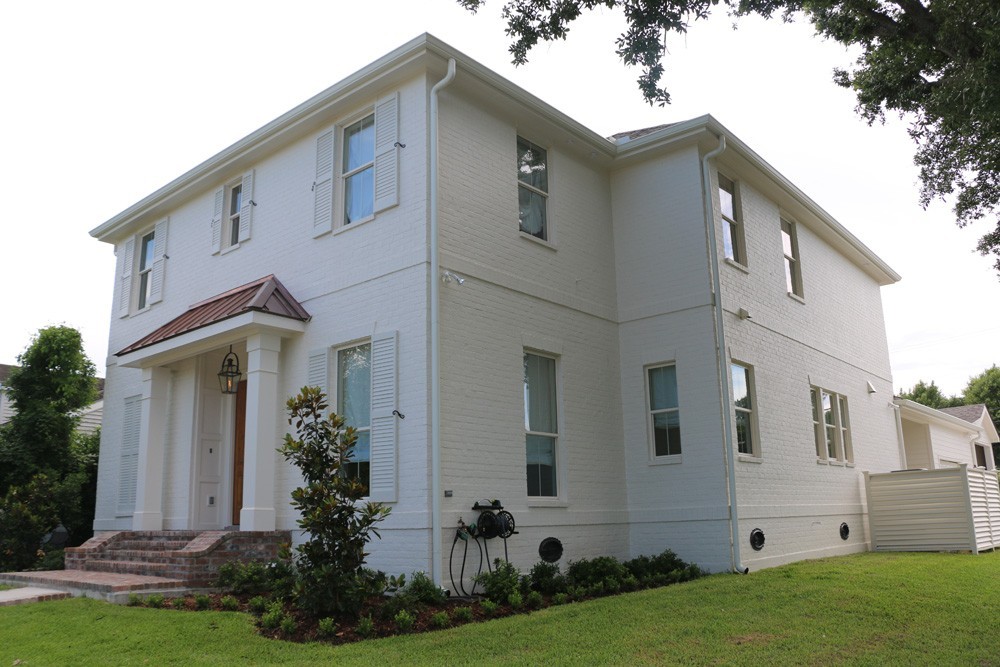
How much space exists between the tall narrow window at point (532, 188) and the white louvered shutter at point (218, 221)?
17.0 feet

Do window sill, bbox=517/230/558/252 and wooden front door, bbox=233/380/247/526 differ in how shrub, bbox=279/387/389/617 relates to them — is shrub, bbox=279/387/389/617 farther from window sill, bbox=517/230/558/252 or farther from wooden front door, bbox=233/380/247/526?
wooden front door, bbox=233/380/247/526

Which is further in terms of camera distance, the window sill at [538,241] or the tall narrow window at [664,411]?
the tall narrow window at [664,411]

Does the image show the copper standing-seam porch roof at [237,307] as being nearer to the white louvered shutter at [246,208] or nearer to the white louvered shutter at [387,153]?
the white louvered shutter at [246,208]

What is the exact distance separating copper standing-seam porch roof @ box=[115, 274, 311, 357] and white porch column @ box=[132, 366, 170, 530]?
2.17 feet

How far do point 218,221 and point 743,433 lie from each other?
29.8 ft

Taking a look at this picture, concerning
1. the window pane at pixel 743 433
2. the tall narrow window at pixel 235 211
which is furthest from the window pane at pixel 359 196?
the window pane at pixel 743 433

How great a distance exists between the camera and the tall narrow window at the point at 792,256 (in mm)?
15344

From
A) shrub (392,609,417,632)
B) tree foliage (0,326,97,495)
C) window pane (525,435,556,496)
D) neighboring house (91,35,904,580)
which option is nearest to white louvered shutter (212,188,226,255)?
neighboring house (91,35,904,580)

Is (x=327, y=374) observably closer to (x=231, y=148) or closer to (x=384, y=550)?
(x=384, y=550)

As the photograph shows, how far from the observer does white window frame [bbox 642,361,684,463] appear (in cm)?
1188

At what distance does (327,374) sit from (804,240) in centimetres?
991

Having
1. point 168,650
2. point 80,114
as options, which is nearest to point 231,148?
point 80,114

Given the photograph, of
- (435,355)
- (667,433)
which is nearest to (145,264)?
(435,355)

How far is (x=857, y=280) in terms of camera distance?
18.5 meters
